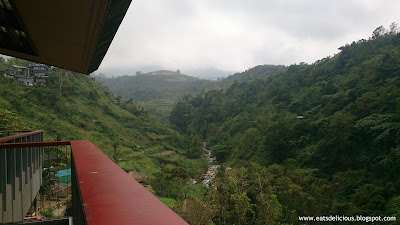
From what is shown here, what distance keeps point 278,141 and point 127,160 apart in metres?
11.5

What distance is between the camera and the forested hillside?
978 cm

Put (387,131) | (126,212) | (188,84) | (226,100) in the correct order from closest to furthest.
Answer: (126,212)
(387,131)
(226,100)
(188,84)

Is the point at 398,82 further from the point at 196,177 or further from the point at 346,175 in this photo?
the point at 196,177

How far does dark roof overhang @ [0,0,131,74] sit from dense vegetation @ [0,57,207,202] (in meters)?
8.92

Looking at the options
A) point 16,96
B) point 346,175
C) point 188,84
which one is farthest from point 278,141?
point 188,84

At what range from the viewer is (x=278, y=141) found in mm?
19375

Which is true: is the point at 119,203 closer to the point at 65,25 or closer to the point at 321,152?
the point at 65,25

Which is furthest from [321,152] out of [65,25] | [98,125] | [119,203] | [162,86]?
[162,86]

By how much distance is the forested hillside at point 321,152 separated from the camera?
9781 millimetres

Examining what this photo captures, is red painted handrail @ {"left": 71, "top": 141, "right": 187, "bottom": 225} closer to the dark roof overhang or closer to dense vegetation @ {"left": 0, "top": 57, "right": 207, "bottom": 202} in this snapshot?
the dark roof overhang

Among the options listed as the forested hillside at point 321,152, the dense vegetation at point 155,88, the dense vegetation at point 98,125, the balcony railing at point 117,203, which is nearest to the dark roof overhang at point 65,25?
the balcony railing at point 117,203

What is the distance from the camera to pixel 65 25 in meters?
1.67

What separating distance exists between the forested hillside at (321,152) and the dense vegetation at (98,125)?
4.44 metres

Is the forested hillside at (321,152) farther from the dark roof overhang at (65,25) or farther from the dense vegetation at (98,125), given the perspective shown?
the dark roof overhang at (65,25)
